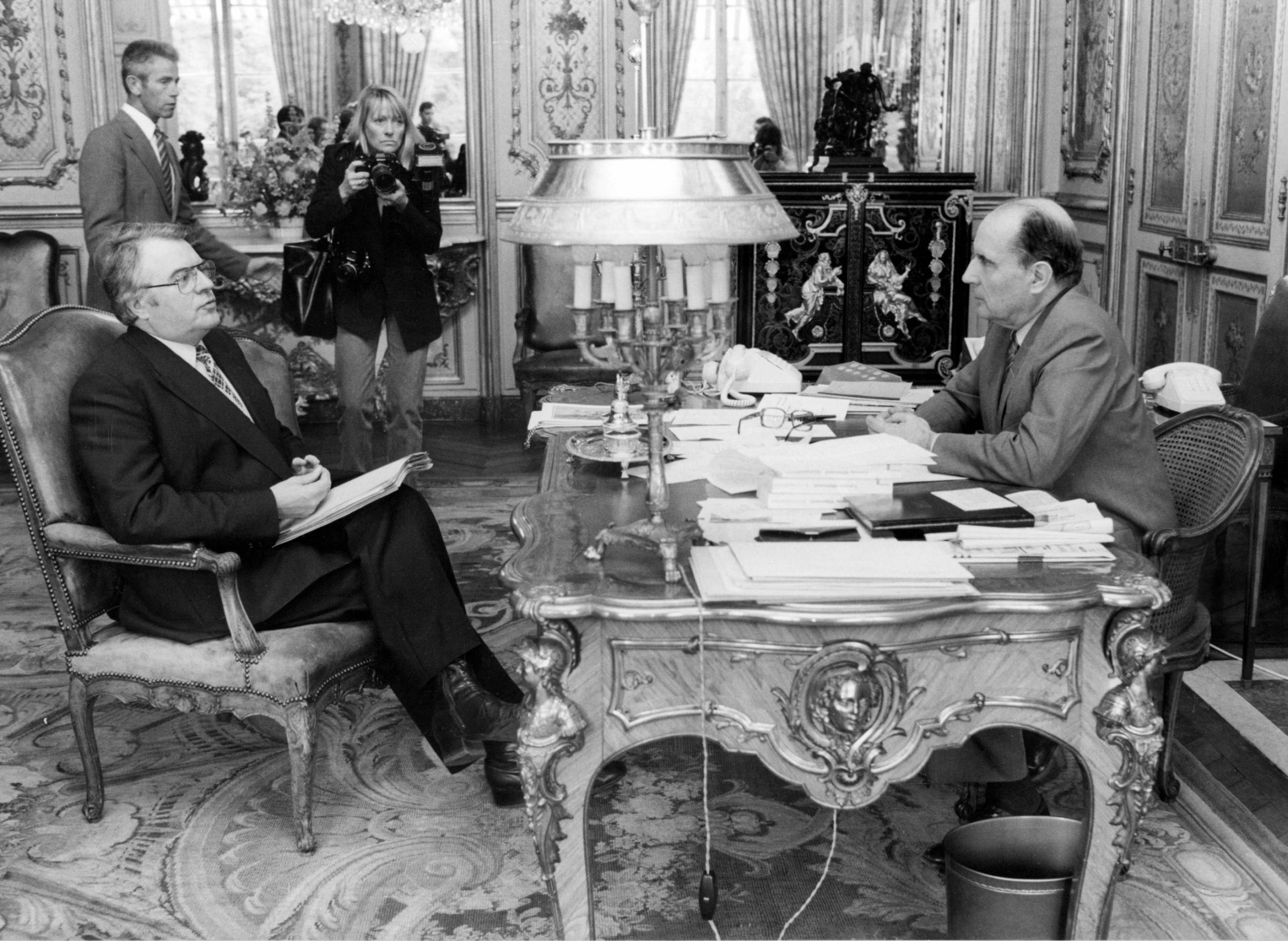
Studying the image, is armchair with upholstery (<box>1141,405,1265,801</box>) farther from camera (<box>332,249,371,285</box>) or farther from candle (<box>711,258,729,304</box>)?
camera (<box>332,249,371,285</box>)

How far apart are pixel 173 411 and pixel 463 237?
14.7 ft

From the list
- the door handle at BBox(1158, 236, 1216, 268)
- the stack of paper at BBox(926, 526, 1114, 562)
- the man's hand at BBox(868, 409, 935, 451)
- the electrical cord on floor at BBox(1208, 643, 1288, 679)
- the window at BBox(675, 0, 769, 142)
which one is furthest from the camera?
the window at BBox(675, 0, 769, 142)

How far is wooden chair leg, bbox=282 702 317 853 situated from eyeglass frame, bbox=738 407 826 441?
1106 millimetres

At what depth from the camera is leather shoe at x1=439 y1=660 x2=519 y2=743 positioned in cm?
301

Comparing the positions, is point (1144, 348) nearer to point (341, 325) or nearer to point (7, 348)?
point (341, 325)

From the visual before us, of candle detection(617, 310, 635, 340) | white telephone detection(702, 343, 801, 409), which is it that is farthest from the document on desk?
white telephone detection(702, 343, 801, 409)

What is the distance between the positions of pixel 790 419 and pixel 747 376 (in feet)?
1.40

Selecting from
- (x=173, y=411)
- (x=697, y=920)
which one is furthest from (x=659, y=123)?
(x=697, y=920)

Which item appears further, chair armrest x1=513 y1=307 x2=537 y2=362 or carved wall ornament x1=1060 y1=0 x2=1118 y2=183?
chair armrest x1=513 y1=307 x2=537 y2=362

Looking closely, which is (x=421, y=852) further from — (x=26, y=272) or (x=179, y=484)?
(x=26, y=272)

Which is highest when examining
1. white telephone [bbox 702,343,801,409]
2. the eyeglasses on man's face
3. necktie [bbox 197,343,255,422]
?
the eyeglasses on man's face

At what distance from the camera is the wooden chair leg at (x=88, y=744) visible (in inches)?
116

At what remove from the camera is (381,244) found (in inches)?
206

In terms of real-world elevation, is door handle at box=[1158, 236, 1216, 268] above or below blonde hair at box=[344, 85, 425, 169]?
below
